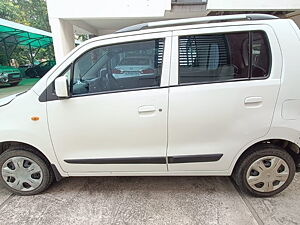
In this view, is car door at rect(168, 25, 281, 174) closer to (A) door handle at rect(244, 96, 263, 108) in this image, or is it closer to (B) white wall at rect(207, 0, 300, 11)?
(A) door handle at rect(244, 96, 263, 108)

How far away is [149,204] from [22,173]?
1482 mm

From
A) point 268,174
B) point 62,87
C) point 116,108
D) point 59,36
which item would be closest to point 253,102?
point 268,174

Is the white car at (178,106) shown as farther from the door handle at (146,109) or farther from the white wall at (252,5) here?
the white wall at (252,5)

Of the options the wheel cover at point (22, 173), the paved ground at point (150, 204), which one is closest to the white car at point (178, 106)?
the wheel cover at point (22, 173)

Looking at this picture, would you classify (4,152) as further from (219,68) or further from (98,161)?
(219,68)

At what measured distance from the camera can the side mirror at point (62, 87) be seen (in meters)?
1.82

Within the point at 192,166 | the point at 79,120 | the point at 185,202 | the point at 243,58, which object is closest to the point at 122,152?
the point at 79,120

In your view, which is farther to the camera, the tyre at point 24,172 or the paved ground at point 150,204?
the tyre at point 24,172

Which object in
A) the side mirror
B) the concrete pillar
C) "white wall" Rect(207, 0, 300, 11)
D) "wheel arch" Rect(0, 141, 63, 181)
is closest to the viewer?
the side mirror

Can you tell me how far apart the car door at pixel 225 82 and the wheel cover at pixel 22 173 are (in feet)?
5.34

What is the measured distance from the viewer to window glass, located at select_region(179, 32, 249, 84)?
1.90m

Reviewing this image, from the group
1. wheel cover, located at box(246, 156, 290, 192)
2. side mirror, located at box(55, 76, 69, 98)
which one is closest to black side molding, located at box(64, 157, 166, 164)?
side mirror, located at box(55, 76, 69, 98)

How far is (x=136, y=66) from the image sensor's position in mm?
1979

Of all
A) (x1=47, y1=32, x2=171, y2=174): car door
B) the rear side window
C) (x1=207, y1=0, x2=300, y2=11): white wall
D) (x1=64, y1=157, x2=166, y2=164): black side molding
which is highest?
(x1=207, y1=0, x2=300, y2=11): white wall
